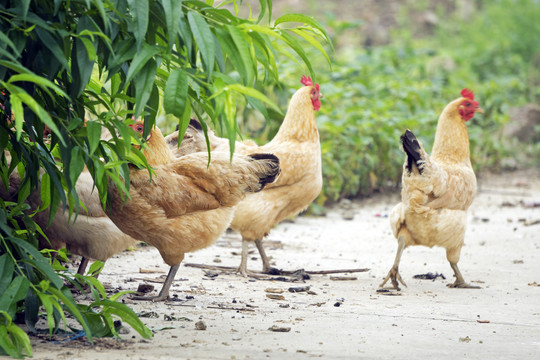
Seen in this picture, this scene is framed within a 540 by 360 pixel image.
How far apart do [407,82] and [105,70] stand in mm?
9589

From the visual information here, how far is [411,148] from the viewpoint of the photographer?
527 centimetres

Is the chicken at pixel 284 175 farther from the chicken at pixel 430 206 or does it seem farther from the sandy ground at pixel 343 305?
the chicken at pixel 430 206

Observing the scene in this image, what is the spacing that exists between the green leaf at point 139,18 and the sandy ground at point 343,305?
1.47 meters

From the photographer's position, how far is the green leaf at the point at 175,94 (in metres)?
2.63

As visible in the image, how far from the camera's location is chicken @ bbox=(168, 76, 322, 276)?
570 cm

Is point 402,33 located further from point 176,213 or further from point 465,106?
point 176,213

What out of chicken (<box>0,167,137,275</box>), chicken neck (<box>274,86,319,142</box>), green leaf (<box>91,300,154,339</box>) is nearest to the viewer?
green leaf (<box>91,300,154,339</box>)

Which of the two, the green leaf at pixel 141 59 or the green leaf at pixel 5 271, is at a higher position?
the green leaf at pixel 141 59

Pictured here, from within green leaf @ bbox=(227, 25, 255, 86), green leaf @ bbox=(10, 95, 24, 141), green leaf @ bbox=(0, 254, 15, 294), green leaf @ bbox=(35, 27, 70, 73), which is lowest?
green leaf @ bbox=(0, 254, 15, 294)

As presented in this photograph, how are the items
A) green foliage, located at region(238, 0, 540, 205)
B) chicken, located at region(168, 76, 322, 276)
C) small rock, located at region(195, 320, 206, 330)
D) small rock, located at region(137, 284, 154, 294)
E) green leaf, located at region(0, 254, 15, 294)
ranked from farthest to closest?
green foliage, located at region(238, 0, 540, 205), chicken, located at region(168, 76, 322, 276), small rock, located at region(137, 284, 154, 294), small rock, located at region(195, 320, 206, 330), green leaf, located at region(0, 254, 15, 294)

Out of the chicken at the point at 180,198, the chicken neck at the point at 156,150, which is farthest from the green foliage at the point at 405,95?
the chicken neck at the point at 156,150

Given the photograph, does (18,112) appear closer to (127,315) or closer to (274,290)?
(127,315)

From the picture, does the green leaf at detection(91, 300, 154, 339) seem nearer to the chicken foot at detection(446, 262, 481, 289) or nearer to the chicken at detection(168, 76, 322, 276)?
the chicken at detection(168, 76, 322, 276)

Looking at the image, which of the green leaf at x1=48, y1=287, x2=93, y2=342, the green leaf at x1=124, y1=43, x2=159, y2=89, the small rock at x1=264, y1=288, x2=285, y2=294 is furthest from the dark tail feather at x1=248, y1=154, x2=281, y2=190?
the green leaf at x1=124, y1=43, x2=159, y2=89
